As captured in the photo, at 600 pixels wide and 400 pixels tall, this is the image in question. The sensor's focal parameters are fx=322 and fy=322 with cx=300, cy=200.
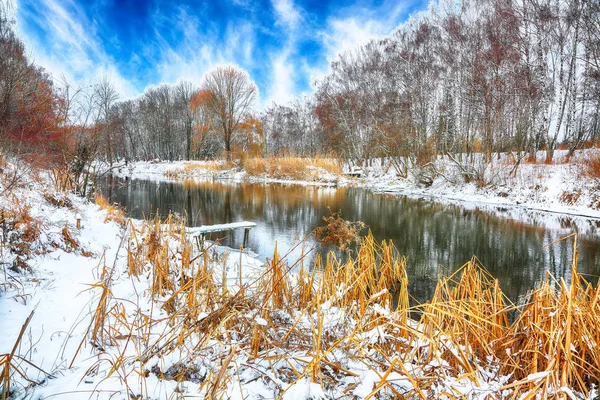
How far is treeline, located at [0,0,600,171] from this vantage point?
8852 millimetres

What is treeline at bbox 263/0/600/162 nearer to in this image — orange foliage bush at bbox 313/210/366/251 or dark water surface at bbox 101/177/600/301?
dark water surface at bbox 101/177/600/301

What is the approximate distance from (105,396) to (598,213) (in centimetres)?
1246

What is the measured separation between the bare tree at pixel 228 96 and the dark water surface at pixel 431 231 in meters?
19.2

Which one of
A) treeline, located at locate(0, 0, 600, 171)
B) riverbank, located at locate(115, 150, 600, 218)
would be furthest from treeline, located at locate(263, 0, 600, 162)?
riverbank, located at locate(115, 150, 600, 218)

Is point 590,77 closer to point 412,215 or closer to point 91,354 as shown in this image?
point 412,215

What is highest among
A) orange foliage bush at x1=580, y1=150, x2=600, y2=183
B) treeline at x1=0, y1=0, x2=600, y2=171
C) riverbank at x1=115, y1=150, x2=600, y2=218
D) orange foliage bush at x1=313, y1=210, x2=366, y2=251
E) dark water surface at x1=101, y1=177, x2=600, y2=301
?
treeline at x1=0, y1=0, x2=600, y2=171

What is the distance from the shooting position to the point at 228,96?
103 feet

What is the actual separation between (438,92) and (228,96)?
1958 centimetres

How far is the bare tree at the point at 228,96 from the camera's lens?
31.2 m

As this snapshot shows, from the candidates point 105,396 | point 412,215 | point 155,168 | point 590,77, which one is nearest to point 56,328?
point 105,396

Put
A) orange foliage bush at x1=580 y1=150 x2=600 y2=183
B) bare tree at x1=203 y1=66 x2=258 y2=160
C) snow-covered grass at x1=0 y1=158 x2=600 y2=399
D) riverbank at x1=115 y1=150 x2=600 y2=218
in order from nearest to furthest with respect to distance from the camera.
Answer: snow-covered grass at x1=0 y1=158 x2=600 y2=399
orange foliage bush at x1=580 y1=150 x2=600 y2=183
riverbank at x1=115 y1=150 x2=600 y2=218
bare tree at x1=203 y1=66 x2=258 y2=160

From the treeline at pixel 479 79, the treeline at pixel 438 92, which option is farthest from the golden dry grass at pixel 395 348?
the treeline at pixel 479 79

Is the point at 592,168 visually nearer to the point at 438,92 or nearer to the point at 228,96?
the point at 438,92

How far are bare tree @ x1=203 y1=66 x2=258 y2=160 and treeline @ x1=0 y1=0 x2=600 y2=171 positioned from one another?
4.58m
